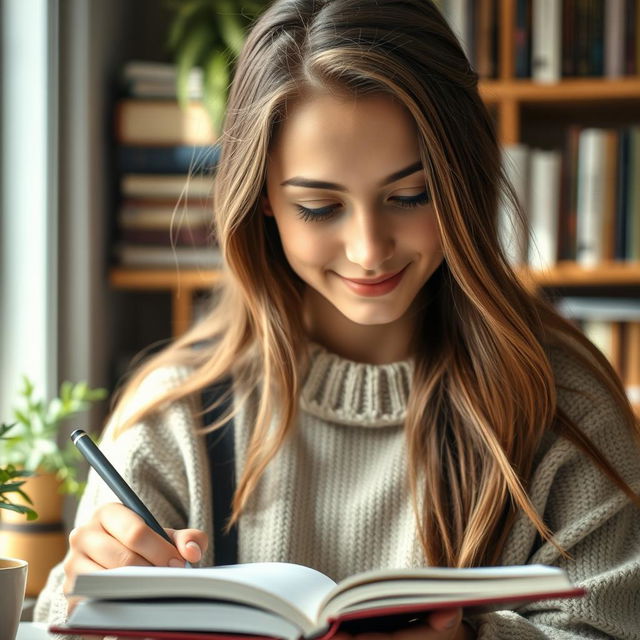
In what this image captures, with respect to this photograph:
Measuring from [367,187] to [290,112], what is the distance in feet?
0.46

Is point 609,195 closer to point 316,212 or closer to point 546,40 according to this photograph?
point 546,40

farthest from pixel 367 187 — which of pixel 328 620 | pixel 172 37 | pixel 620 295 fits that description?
pixel 620 295

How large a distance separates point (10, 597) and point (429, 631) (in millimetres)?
376

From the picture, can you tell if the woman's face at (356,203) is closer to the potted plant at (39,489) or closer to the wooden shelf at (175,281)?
the potted plant at (39,489)

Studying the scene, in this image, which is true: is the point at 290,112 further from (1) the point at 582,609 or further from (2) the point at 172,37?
(2) the point at 172,37

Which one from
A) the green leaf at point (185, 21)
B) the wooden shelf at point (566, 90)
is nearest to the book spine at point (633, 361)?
the wooden shelf at point (566, 90)

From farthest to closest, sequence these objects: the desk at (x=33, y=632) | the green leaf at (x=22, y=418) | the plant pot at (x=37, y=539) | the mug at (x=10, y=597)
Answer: the green leaf at (x=22, y=418) → the plant pot at (x=37, y=539) → the desk at (x=33, y=632) → the mug at (x=10, y=597)

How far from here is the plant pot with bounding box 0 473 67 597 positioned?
136 cm

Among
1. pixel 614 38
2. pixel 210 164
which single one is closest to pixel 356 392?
pixel 210 164

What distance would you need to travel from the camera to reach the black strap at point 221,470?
120 centimetres

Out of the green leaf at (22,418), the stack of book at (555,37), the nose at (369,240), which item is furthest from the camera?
the stack of book at (555,37)

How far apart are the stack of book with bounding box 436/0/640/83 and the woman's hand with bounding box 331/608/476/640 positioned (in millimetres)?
1640

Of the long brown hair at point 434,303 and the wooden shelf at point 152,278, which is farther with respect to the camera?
the wooden shelf at point 152,278

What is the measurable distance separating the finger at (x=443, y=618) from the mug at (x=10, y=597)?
0.37m
